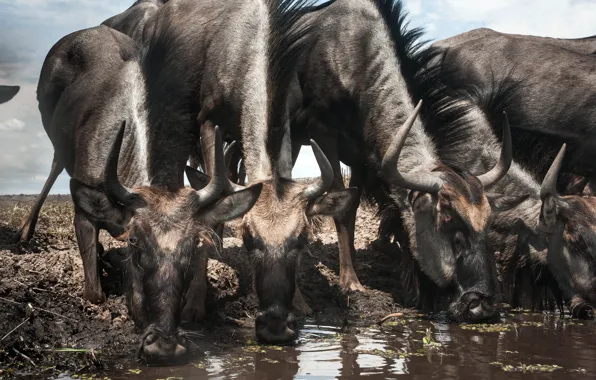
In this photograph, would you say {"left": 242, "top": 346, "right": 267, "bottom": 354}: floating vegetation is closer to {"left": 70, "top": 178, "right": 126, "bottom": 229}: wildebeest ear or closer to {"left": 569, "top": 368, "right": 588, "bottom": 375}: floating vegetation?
{"left": 70, "top": 178, "right": 126, "bottom": 229}: wildebeest ear

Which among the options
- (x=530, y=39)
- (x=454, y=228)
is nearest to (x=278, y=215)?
(x=454, y=228)

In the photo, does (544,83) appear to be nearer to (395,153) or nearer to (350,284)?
(350,284)

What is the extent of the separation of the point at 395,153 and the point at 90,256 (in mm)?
2495

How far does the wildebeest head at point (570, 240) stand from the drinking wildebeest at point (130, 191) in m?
3.06

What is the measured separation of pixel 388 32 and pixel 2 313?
4.49m

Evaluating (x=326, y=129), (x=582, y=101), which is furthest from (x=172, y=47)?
(x=582, y=101)

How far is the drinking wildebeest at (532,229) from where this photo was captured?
7105 millimetres

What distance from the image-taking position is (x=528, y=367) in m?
4.67

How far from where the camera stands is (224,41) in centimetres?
745

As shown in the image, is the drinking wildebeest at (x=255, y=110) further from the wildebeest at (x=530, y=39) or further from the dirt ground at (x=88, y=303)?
the wildebeest at (x=530, y=39)

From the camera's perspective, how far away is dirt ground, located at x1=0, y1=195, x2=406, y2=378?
4.88 meters

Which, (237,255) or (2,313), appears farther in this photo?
(237,255)

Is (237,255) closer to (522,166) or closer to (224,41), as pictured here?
(224,41)

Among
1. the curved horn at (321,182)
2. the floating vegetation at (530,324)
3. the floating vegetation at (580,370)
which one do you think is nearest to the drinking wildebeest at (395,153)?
the floating vegetation at (530,324)
